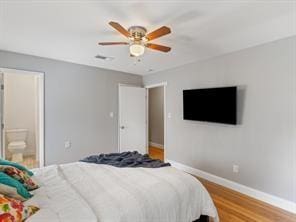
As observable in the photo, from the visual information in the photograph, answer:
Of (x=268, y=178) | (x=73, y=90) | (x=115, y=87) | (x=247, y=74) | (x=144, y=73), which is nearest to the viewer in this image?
(x=268, y=178)

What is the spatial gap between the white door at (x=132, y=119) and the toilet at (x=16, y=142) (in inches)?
100

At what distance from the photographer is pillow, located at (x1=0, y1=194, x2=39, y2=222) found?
1.16 m

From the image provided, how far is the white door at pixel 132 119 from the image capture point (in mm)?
4930

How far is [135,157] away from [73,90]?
2291 millimetres

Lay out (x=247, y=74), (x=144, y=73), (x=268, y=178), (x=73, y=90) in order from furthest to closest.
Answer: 1. (x=144, y=73)
2. (x=73, y=90)
3. (x=247, y=74)
4. (x=268, y=178)

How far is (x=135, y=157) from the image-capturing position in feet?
9.27

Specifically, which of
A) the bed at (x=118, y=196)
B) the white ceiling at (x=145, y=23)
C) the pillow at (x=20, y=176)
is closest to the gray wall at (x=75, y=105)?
the white ceiling at (x=145, y=23)

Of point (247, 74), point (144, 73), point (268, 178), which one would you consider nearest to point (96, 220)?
point (268, 178)

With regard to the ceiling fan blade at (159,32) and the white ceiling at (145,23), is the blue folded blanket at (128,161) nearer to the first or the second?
the ceiling fan blade at (159,32)

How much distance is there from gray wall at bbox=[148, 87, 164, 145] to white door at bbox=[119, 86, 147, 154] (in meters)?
1.56

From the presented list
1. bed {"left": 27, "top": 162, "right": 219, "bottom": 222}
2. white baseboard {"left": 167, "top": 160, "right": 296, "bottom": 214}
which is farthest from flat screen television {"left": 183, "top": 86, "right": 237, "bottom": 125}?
bed {"left": 27, "top": 162, "right": 219, "bottom": 222}

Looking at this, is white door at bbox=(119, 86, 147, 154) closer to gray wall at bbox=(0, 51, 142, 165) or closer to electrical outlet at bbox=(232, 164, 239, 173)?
gray wall at bbox=(0, 51, 142, 165)

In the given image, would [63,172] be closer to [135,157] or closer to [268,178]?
[135,157]

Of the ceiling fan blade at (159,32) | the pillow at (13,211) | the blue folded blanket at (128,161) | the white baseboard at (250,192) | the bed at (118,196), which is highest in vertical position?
the ceiling fan blade at (159,32)
